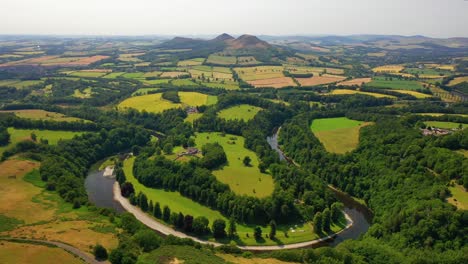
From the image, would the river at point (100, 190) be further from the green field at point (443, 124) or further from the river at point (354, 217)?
the green field at point (443, 124)

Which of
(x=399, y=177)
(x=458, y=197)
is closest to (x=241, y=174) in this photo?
(x=399, y=177)

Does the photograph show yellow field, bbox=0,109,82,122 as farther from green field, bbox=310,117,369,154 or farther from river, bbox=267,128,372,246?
river, bbox=267,128,372,246

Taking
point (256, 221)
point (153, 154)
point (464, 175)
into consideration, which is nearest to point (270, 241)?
point (256, 221)

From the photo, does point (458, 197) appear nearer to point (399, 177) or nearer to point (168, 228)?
point (399, 177)

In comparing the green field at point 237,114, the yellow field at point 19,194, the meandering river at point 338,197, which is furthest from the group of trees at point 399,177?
the yellow field at point 19,194

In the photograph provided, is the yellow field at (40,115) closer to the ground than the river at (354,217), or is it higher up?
higher up

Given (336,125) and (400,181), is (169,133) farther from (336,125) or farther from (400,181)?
(400,181)
